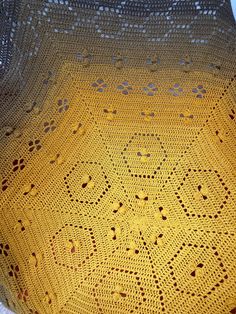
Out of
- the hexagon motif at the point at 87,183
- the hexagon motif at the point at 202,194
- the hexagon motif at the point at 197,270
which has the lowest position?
the hexagon motif at the point at 197,270

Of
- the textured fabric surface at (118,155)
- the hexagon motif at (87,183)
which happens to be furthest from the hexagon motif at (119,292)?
the hexagon motif at (87,183)

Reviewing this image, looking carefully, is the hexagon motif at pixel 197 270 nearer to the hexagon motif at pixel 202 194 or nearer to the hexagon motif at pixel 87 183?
the hexagon motif at pixel 202 194

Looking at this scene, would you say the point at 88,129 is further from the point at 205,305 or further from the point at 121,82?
the point at 205,305

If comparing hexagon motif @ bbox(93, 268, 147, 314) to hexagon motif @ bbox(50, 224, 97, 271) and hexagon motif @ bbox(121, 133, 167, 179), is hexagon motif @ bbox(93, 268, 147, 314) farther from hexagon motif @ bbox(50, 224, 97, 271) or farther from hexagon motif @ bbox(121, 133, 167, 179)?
hexagon motif @ bbox(121, 133, 167, 179)

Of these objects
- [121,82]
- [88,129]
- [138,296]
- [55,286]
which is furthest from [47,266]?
[121,82]

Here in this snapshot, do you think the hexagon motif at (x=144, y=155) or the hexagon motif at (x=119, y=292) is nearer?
the hexagon motif at (x=119, y=292)

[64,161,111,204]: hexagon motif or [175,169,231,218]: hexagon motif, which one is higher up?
[175,169,231,218]: hexagon motif

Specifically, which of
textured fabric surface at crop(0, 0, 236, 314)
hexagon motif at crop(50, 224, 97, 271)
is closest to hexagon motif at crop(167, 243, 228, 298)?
textured fabric surface at crop(0, 0, 236, 314)

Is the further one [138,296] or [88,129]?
[88,129]
